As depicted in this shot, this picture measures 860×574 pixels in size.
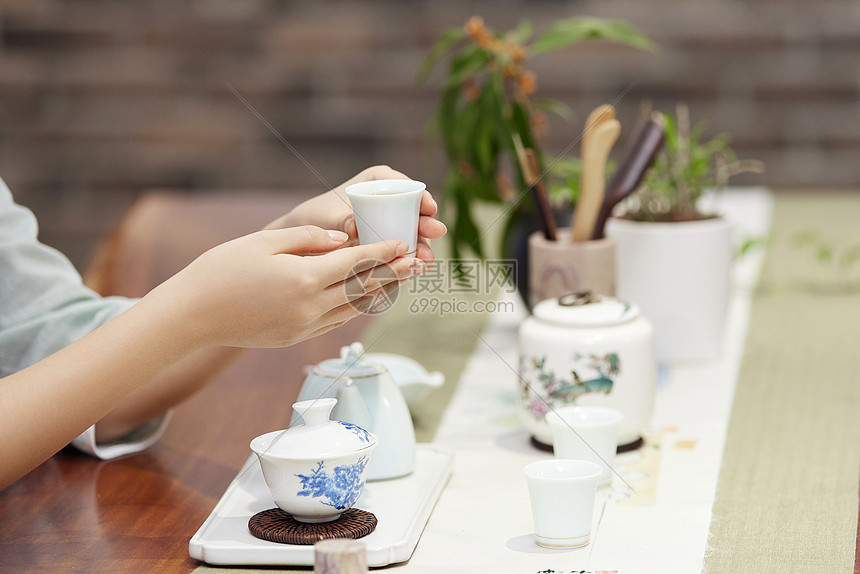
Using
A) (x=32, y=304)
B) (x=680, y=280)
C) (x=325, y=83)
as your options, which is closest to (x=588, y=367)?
(x=680, y=280)

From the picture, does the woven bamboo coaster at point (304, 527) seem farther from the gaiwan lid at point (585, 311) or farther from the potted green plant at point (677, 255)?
the potted green plant at point (677, 255)

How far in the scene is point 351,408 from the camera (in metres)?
0.80

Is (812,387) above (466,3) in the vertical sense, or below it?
below

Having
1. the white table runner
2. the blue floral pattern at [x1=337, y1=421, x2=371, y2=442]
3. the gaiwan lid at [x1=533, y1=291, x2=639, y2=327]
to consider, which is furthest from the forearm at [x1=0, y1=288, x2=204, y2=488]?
the gaiwan lid at [x1=533, y1=291, x2=639, y2=327]

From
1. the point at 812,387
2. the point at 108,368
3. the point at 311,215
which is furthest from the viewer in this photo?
the point at 812,387

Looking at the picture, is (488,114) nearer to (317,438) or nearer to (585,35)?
(585,35)

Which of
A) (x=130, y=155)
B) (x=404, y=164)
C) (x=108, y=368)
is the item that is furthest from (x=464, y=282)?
(x=130, y=155)

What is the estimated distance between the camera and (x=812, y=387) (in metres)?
1.05

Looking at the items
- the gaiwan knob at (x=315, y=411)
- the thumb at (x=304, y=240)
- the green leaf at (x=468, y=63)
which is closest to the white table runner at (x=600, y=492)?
the gaiwan knob at (x=315, y=411)

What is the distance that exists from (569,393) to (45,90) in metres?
2.16

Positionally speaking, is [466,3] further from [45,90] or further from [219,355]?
[219,355]

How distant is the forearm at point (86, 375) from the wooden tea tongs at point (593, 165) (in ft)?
1.63

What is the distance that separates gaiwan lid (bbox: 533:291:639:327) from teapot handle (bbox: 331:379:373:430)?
0.69 feet

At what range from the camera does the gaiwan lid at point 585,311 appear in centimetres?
91
